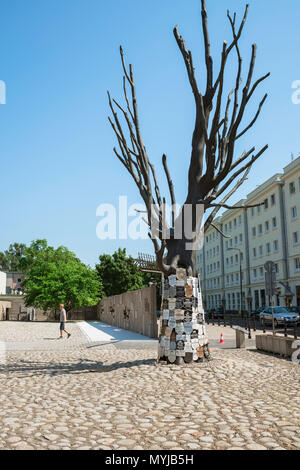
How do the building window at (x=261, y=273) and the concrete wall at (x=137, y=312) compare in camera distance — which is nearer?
the concrete wall at (x=137, y=312)

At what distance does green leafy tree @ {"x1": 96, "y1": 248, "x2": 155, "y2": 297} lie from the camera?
5775 cm

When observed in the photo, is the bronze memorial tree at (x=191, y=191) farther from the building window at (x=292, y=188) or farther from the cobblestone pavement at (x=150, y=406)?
the building window at (x=292, y=188)

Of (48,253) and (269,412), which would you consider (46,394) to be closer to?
(269,412)

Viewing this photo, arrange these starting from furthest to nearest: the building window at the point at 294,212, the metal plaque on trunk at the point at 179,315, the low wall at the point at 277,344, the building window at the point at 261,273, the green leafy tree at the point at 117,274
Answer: the green leafy tree at the point at 117,274 → the building window at the point at 261,273 → the building window at the point at 294,212 → the low wall at the point at 277,344 → the metal plaque on trunk at the point at 179,315

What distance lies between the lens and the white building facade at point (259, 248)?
46.5m

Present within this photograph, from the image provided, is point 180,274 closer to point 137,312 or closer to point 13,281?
point 137,312

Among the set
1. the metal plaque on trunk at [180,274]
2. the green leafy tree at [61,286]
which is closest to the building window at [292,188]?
the green leafy tree at [61,286]

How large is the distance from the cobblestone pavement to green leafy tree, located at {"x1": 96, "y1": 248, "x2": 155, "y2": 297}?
46970mm

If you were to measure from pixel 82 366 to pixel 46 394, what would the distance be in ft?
11.1

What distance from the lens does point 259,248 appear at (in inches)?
2249

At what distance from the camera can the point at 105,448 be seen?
175 inches

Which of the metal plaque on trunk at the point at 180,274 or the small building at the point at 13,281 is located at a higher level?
the small building at the point at 13,281

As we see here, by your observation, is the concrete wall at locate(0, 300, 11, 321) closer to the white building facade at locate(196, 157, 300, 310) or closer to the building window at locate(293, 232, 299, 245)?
the white building facade at locate(196, 157, 300, 310)

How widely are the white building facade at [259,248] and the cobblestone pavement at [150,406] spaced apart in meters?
28.1
